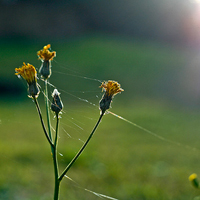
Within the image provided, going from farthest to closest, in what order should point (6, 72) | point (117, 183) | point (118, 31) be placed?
1. point (118, 31)
2. point (6, 72)
3. point (117, 183)

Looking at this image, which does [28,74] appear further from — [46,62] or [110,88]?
[110,88]

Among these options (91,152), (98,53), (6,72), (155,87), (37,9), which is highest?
(37,9)

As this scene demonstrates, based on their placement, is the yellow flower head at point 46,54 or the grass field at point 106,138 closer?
the yellow flower head at point 46,54

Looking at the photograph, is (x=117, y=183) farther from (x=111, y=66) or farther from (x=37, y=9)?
(x=37, y=9)

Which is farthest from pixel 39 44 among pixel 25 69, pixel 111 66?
pixel 25 69

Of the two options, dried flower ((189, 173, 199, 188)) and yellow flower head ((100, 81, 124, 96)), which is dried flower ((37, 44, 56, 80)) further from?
dried flower ((189, 173, 199, 188))

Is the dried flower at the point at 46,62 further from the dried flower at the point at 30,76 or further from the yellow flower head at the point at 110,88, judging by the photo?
the yellow flower head at the point at 110,88

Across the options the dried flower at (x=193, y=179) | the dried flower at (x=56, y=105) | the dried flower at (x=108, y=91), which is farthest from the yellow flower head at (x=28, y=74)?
the dried flower at (x=193, y=179)

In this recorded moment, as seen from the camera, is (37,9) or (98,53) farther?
(37,9)
